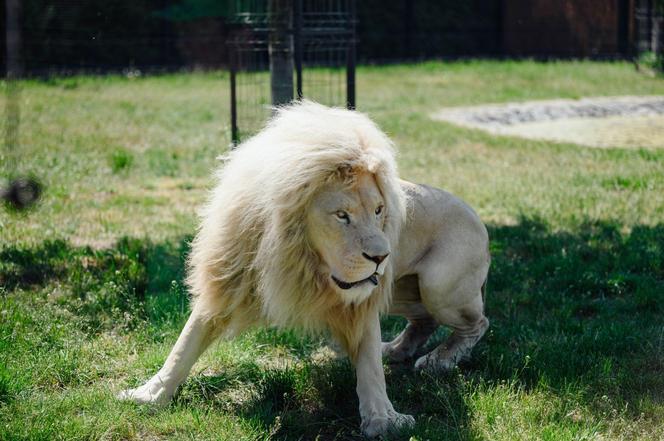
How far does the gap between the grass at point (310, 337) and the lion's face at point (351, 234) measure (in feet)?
2.14

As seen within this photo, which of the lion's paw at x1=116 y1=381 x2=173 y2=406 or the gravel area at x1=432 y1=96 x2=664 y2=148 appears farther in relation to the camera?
the gravel area at x1=432 y1=96 x2=664 y2=148

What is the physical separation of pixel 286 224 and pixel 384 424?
2.89ft

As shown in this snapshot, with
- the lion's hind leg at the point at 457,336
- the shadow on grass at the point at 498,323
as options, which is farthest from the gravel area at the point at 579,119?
the lion's hind leg at the point at 457,336

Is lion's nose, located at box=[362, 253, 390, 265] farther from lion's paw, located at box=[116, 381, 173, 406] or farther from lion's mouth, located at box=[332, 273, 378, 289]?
lion's paw, located at box=[116, 381, 173, 406]

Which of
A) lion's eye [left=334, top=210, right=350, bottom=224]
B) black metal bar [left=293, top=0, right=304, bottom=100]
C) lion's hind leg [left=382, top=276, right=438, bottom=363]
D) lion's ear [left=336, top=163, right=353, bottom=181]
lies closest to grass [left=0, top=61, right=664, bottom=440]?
lion's hind leg [left=382, top=276, right=438, bottom=363]

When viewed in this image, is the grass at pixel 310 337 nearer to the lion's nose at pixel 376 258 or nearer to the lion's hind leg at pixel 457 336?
the lion's hind leg at pixel 457 336

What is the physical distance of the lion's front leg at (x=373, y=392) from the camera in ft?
11.7

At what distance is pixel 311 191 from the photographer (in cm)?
342

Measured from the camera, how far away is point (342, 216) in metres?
3.42

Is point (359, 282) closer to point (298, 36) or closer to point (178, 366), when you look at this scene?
point (178, 366)

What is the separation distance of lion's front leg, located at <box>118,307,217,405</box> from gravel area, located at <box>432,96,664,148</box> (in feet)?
24.4

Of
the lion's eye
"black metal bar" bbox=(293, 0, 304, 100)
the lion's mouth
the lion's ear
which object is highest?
"black metal bar" bbox=(293, 0, 304, 100)

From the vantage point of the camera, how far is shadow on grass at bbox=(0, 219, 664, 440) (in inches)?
152

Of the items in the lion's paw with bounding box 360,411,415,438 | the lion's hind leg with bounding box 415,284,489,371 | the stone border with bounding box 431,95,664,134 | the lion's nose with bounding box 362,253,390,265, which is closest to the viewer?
the lion's nose with bounding box 362,253,390,265
